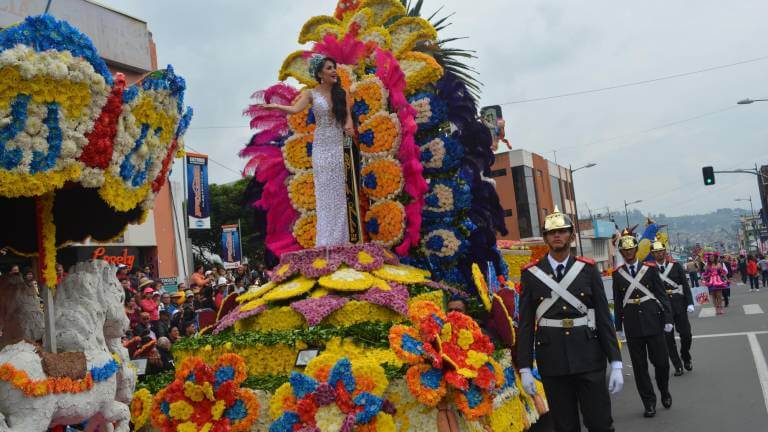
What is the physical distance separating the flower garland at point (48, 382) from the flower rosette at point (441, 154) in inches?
173

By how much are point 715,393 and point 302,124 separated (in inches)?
224

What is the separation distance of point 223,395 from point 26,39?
2.99 m

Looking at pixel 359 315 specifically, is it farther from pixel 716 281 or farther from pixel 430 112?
pixel 716 281

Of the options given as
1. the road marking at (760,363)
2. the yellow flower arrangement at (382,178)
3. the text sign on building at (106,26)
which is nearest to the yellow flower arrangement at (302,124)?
the yellow flower arrangement at (382,178)

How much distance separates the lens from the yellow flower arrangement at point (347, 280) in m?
6.60

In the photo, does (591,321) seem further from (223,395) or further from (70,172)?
(70,172)

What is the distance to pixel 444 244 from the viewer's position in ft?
26.4

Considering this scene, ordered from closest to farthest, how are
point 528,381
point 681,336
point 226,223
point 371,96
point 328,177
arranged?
point 528,381
point 328,177
point 371,96
point 681,336
point 226,223

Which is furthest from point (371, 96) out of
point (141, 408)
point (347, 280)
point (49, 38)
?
point (49, 38)

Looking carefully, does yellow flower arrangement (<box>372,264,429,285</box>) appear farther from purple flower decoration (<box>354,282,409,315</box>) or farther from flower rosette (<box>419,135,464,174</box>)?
flower rosette (<box>419,135,464,174</box>)

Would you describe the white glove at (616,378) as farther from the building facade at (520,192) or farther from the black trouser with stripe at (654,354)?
the building facade at (520,192)

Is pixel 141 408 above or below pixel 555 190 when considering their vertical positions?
below

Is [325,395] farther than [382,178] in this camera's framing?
No

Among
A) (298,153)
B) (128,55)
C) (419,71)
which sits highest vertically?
(128,55)
